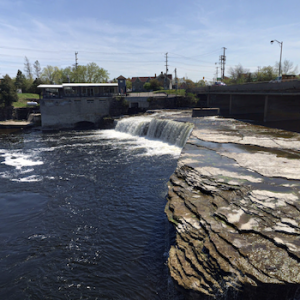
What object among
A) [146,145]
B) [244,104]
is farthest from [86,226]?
[244,104]

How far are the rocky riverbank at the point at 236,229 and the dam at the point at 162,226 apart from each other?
0.09ft

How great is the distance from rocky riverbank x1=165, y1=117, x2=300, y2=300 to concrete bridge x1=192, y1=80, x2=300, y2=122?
16.3 meters

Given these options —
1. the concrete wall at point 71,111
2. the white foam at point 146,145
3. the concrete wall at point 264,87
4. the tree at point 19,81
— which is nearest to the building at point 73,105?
the concrete wall at point 71,111

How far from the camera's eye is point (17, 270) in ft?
29.0

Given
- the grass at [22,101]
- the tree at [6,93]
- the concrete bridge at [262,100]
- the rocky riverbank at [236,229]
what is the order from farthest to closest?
the grass at [22,101]
the tree at [6,93]
the concrete bridge at [262,100]
the rocky riverbank at [236,229]

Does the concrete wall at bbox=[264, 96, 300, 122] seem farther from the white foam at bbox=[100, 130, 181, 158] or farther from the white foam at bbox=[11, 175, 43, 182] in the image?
the white foam at bbox=[11, 175, 43, 182]

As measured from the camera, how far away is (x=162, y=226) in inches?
439

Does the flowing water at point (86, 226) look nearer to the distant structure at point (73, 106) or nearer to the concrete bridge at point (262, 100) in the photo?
A: the concrete bridge at point (262, 100)

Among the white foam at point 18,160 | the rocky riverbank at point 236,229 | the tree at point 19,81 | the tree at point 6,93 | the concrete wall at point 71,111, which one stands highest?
the tree at point 19,81

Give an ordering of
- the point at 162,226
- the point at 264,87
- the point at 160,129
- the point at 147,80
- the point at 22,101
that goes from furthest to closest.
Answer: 1. the point at 147,80
2. the point at 22,101
3. the point at 264,87
4. the point at 160,129
5. the point at 162,226

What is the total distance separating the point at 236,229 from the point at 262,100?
38663 mm

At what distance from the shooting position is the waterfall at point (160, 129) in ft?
81.3

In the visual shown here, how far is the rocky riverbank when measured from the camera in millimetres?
5557

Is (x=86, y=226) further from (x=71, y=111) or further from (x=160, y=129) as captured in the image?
(x=71, y=111)
